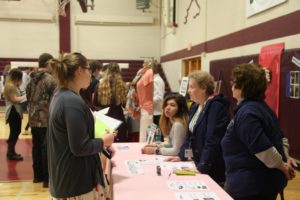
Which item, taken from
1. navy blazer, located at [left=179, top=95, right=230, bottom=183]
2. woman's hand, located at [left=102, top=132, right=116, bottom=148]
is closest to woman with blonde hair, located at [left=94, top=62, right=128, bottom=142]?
navy blazer, located at [left=179, top=95, right=230, bottom=183]

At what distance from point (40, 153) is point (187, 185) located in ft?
8.63

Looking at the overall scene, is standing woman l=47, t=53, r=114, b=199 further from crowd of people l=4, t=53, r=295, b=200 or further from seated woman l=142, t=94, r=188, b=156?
seated woman l=142, t=94, r=188, b=156

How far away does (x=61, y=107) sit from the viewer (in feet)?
5.50

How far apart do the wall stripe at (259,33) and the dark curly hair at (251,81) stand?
5.19ft

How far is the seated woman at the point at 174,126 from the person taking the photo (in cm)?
270

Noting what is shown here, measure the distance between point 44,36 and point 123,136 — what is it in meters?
8.68

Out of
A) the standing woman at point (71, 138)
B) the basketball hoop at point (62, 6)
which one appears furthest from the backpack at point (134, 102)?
the basketball hoop at point (62, 6)

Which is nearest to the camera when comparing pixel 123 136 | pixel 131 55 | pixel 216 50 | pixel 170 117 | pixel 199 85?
pixel 199 85

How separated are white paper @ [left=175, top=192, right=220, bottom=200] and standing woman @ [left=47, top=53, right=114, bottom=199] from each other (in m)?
0.48

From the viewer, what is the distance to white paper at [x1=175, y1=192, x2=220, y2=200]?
1787 millimetres

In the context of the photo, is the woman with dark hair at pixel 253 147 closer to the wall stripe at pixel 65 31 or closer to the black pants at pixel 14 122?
the black pants at pixel 14 122

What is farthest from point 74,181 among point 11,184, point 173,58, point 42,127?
point 173,58

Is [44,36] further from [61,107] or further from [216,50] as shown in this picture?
[61,107]

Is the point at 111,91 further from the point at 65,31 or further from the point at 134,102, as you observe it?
the point at 65,31
